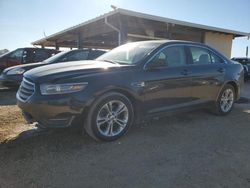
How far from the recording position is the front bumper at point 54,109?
3.37 meters

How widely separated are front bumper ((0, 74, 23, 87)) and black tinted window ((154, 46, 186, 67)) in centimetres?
531

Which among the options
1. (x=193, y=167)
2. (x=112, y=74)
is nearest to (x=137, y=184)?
(x=193, y=167)

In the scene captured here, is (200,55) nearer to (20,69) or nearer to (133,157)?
(133,157)

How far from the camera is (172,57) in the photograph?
4656mm

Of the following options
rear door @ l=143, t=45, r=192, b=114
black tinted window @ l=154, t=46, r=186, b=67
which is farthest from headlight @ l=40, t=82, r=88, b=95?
black tinted window @ l=154, t=46, r=186, b=67

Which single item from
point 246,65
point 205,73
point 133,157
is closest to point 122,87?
point 133,157

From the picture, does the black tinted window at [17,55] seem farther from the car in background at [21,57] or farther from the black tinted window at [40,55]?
the black tinted window at [40,55]

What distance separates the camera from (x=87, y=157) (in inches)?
130

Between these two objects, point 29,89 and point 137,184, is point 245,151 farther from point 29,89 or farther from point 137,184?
point 29,89

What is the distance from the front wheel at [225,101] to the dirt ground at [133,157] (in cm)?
78

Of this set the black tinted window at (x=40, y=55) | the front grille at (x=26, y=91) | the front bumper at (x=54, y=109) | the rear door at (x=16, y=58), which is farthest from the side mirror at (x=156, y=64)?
the rear door at (x=16, y=58)

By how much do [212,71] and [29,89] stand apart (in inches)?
143

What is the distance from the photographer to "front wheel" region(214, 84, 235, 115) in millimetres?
5586

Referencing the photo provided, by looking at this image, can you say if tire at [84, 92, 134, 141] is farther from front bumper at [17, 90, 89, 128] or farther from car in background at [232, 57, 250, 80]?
car in background at [232, 57, 250, 80]
